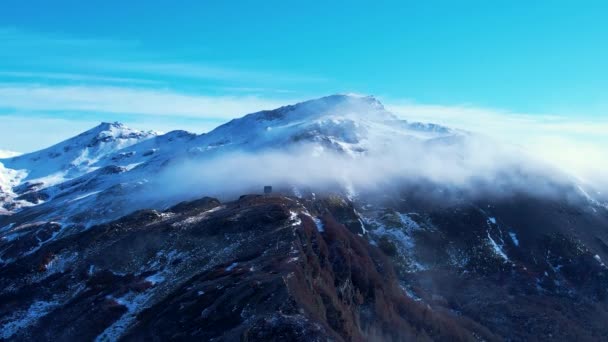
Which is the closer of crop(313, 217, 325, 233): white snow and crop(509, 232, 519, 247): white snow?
crop(313, 217, 325, 233): white snow

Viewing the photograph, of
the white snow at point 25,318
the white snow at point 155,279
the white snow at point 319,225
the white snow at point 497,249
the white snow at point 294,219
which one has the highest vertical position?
the white snow at point 294,219

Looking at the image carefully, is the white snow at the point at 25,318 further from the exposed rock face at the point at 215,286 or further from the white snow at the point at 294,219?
the white snow at the point at 294,219

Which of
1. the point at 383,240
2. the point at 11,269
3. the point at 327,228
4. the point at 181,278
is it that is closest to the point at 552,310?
the point at 383,240

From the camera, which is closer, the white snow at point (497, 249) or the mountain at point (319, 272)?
the mountain at point (319, 272)

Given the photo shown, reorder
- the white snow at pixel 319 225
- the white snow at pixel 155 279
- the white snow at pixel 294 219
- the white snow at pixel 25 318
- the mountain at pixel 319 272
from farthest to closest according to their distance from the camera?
the white snow at pixel 319 225
the white snow at pixel 294 219
the white snow at pixel 155 279
the white snow at pixel 25 318
the mountain at pixel 319 272

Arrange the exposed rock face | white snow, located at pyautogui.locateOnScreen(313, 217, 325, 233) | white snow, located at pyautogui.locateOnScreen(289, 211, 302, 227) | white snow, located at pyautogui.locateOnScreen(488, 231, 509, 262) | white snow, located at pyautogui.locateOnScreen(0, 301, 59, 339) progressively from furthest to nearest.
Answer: white snow, located at pyautogui.locateOnScreen(488, 231, 509, 262) → white snow, located at pyautogui.locateOnScreen(313, 217, 325, 233) → white snow, located at pyautogui.locateOnScreen(289, 211, 302, 227) → white snow, located at pyautogui.locateOnScreen(0, 301, 59, 339) → the exposed rock face

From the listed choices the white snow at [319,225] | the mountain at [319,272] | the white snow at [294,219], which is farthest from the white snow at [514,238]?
the white snow at [294,219]

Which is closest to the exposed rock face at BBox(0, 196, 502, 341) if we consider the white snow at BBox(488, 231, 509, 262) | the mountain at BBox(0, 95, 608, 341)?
the mountain at BBox(0, 95, 608, 341)

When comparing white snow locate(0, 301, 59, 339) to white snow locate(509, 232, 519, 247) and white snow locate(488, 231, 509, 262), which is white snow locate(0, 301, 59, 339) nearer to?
white snow locate(488, 231, 509, 262)

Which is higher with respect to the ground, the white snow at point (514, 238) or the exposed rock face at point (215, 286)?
the exposed rock face at point (215, 286)

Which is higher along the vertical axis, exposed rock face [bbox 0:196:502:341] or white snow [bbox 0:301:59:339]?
exposed rock face [bbox 0:196:502:341]

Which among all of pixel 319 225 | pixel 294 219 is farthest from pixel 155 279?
pixel 319 225

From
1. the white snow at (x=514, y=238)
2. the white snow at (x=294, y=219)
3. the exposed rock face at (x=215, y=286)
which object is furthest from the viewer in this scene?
the white snow at (x=514, y=238)
